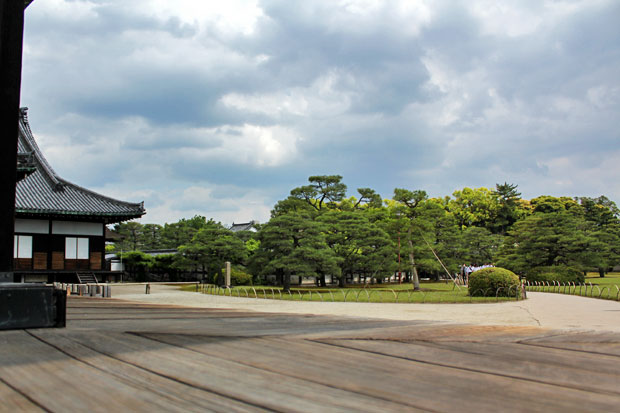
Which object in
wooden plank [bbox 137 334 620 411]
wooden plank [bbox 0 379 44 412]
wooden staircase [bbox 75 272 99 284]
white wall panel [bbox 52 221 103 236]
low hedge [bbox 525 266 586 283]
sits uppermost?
white wall panel [bbox 52 221 103 236]

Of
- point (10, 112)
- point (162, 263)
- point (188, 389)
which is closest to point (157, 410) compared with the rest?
point (188, 389)

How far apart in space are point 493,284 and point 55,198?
18582 mm

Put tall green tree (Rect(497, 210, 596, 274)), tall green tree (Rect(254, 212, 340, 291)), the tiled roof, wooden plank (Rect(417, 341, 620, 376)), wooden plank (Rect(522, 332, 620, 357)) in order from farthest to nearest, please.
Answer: tall green tree (Rect(497, 210, 596, 274)), tall green tree (Rect(254, 212, 340, 291)), the tiled roof, wooden plank (Rect(522, 332, 620, 357)), wooden plank (Rect(417, 341, 620, 376))

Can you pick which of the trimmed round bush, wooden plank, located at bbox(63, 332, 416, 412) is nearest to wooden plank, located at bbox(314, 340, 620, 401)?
wooden plank, located at bbox(63, 332, 416, 412)

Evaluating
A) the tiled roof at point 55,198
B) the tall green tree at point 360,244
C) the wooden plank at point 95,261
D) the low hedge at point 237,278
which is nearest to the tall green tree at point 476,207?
the tall green tree at point 360,244

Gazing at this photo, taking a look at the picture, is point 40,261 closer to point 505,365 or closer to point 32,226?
point 32,226

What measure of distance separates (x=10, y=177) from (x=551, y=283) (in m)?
25.2

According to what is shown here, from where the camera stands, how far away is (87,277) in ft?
67.9

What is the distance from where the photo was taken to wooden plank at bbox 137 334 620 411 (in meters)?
0.64

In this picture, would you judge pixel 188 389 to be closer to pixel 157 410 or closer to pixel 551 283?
→ pixel 157 410

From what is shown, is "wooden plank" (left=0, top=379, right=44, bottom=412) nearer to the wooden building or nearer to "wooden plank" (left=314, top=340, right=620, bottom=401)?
"wooden plank" (left=314, top=340, right=620, bottom=401)

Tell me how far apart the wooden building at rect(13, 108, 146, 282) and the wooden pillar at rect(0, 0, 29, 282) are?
19.9 m

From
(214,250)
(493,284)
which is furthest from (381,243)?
(214,250)

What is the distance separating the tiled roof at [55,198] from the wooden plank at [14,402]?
70.3ft
